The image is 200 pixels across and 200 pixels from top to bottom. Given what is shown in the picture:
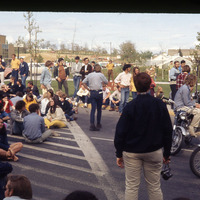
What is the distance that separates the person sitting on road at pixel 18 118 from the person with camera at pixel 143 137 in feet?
18.5

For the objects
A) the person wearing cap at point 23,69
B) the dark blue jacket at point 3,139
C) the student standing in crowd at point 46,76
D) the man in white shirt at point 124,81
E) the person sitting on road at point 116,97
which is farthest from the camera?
the person wearing cap at point 23,69

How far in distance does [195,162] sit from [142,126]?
8.83 ft

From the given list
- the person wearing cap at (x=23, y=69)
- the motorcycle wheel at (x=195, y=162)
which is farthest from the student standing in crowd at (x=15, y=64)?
the motorcycle wheel at (x=195, y=162)

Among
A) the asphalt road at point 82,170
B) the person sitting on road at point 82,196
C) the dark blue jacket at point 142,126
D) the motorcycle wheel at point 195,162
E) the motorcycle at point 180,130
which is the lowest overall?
the asphalt road at point 82,170

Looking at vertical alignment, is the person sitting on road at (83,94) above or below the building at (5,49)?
below

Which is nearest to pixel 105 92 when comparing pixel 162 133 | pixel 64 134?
pixel 64 134

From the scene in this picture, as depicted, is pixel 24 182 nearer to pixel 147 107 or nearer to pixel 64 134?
pixel 147 107

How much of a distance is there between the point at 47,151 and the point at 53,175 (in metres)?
1.68

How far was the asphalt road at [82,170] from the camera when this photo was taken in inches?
226

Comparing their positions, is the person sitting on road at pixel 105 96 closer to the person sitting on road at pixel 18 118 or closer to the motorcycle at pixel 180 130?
the person sitting on road at pixel 18 118

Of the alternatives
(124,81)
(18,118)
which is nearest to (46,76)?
(124,81)

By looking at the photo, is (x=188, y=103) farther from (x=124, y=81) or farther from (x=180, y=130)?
(x=124, y=81)

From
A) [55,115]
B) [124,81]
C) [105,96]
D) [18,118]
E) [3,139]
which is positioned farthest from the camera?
[105,96]

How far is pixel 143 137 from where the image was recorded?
427 centimetres
